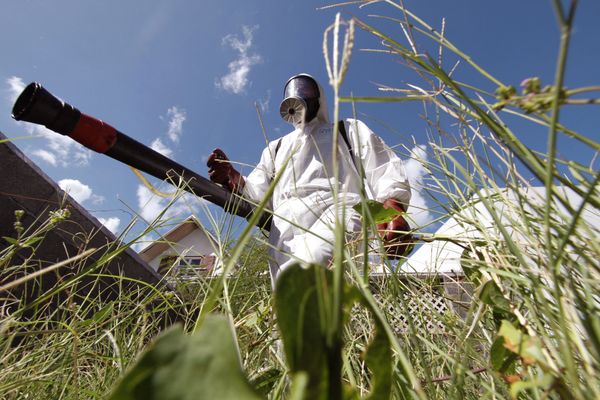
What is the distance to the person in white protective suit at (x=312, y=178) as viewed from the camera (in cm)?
145

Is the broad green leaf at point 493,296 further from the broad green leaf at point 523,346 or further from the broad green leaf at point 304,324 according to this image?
the broad green leaf at point 304,324

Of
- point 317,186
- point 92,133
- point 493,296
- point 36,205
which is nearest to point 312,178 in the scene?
point 317,186

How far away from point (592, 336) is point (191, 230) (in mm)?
8710

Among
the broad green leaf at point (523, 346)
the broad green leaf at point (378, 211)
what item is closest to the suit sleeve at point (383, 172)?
the broad green leaf at point (378, 211)

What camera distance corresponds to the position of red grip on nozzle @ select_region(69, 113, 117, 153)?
1.23 m

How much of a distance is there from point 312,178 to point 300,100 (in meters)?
0.63

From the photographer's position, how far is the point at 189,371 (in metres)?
0.11

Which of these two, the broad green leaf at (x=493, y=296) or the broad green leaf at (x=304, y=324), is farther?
the broad green leaf at (x=493, y=296)

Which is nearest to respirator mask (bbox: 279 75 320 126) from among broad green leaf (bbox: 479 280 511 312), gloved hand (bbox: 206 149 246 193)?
gloved hand (bbox: 206 149 246 193)

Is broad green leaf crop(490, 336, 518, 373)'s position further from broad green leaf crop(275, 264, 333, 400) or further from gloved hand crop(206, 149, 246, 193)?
gloved hand crop(206, 149, 246, 193)

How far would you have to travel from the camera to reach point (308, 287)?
0.14 metres

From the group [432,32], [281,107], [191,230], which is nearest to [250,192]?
[281,107]

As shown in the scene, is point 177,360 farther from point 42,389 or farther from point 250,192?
point 250,192

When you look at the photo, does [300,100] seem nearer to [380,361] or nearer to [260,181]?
[260,181]
